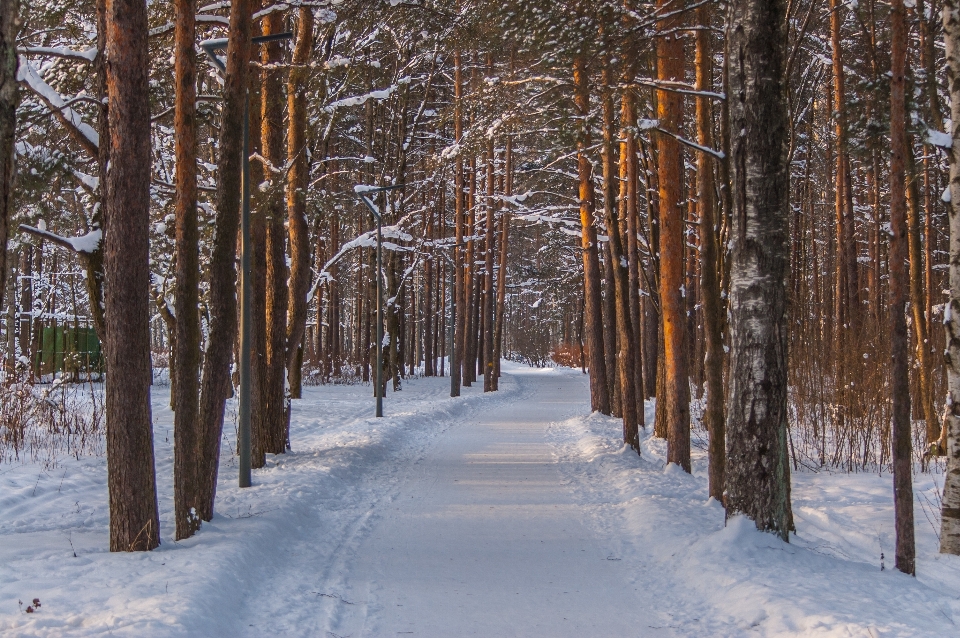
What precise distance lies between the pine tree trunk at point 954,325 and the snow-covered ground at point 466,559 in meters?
0.42

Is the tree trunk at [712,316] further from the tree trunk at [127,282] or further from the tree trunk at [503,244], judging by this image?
the tree trunk at [503,244]

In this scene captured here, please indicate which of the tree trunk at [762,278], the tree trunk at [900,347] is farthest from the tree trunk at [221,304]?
the tree trunk at [900,347]

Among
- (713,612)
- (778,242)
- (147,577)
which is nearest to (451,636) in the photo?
(713,612)

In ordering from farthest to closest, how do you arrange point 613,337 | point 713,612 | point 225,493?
point 613,337 → point 225,493 → point 713,612

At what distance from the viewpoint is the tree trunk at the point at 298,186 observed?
1307 centimetres

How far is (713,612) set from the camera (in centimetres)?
577

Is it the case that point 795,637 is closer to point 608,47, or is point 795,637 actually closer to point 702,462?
point 608,47

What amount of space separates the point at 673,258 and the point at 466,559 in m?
6.58

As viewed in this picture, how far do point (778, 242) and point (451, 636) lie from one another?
14.4 feet

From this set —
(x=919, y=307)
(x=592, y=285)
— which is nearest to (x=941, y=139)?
(x=919, y=307)

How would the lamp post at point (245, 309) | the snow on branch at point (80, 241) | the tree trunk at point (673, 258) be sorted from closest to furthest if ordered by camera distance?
the lamp post at point (245, 309) < the tree trunk at point (673, 258) < the snow on branch at point (80, 241)

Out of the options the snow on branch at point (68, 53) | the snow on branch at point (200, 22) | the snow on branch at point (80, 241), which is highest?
the snow on branch at point (200, 22)

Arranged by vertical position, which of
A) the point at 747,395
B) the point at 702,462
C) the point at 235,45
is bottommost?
the point at 702,462

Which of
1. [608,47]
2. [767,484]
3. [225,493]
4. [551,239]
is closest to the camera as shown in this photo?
[767,484]
